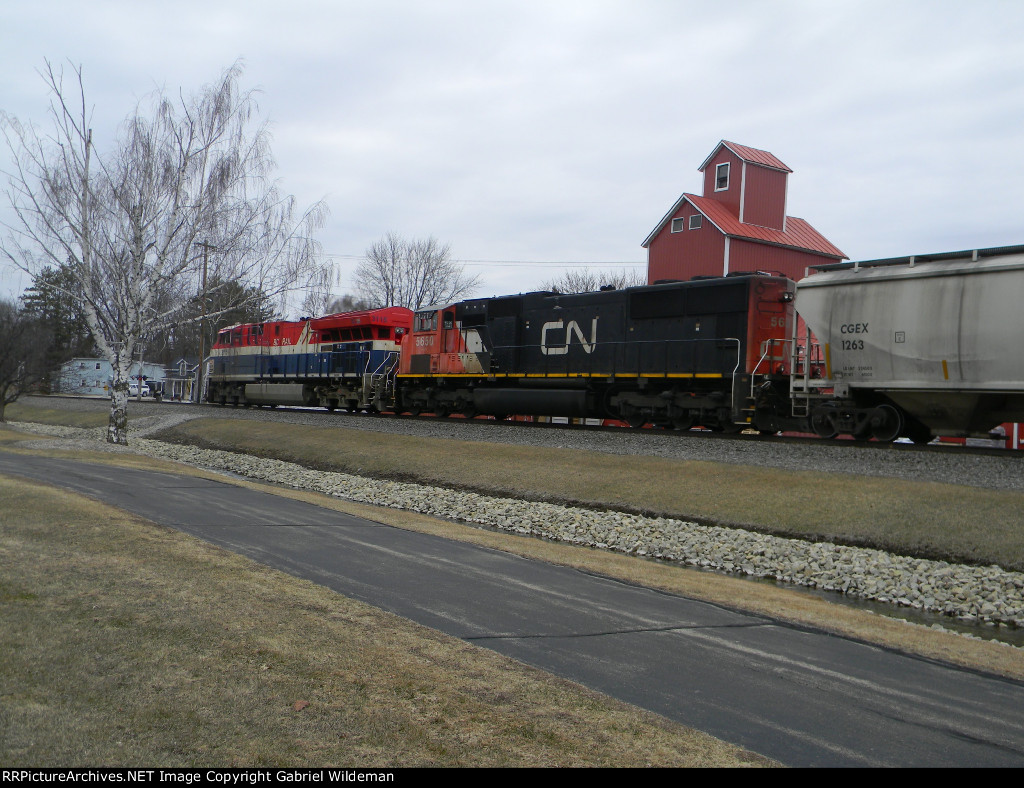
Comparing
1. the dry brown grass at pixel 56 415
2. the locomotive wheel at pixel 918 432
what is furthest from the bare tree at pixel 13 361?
the locomotive wheel at pixel 918 432

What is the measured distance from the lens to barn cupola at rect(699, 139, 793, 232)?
117 feet

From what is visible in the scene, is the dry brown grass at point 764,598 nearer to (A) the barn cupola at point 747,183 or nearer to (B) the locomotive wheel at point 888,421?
(B) the locomotive wheel at point 888,421

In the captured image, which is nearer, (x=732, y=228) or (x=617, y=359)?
(x=617, y=359)

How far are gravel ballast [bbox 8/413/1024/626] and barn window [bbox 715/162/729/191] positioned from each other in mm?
24471

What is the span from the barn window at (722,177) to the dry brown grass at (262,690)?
110ft

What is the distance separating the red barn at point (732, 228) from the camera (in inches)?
1356

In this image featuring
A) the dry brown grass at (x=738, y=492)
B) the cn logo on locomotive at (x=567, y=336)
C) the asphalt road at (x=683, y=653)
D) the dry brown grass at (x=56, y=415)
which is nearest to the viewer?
the asphalt road at (x=683, y=653)

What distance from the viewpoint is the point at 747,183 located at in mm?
35812

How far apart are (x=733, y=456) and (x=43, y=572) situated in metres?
12.8

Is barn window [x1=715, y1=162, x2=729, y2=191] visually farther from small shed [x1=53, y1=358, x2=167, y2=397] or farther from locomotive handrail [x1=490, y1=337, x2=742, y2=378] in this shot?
small shed [x1=53, y1=358, x2=167, y2=397]

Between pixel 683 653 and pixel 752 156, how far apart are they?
3411 cm

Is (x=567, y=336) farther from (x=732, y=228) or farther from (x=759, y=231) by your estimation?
(x=759, y=231)

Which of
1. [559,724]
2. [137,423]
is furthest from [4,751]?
[137,423]

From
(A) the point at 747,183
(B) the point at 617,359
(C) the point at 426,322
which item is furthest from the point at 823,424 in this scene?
(A) the point at 747,183
